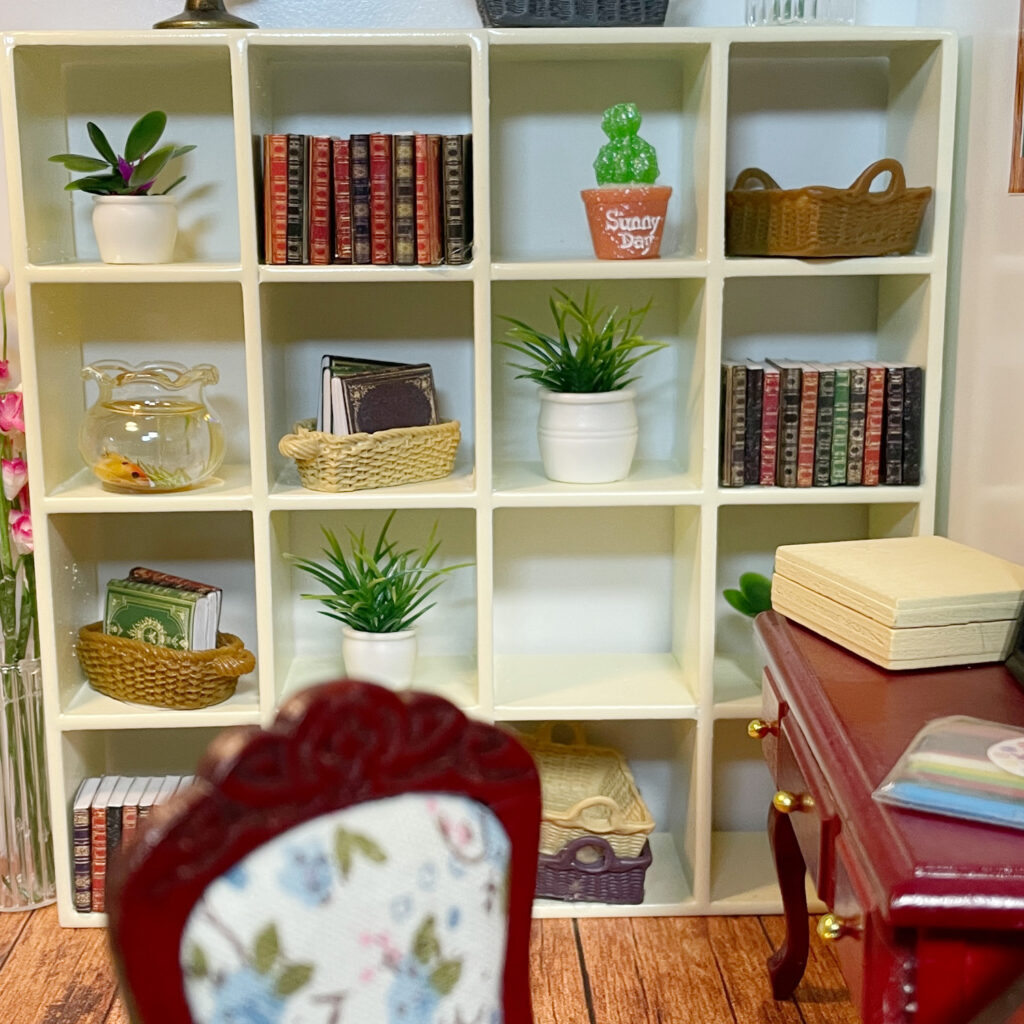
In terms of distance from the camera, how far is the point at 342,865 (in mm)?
861

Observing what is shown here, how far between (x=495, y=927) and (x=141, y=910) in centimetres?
29

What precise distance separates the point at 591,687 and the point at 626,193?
2.97 ft

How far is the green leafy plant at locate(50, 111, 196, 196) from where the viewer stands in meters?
2.16

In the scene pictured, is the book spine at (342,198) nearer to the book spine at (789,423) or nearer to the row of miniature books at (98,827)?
the book spine at (789,423)

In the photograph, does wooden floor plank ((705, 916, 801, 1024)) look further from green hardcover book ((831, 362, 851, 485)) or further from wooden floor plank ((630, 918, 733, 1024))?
green hardcover book ((831, 362, 851, 485))

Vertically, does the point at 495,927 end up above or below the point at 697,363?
below

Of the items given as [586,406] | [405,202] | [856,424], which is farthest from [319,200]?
[856,424]

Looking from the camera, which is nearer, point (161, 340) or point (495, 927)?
point (495, 927)

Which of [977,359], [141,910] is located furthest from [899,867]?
[977,359]

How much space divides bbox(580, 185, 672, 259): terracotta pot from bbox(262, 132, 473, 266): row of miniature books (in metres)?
0.22

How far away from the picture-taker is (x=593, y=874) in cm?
239

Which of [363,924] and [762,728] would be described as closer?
[363,924]

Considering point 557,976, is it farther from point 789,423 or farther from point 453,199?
point 453,199

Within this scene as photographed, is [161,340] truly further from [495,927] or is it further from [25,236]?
[495,927]
